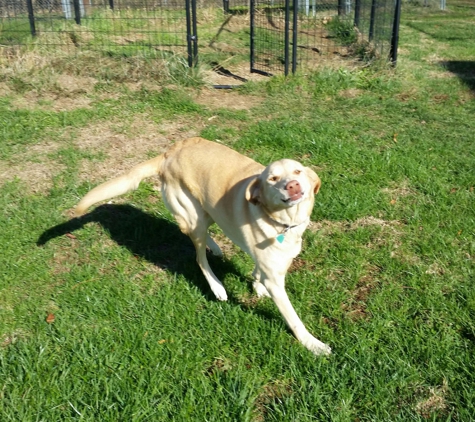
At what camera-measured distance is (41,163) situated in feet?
17.4

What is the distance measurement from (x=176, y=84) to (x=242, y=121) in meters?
1.46

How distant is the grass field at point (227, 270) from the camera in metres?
2.64

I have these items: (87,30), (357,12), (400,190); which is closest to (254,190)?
(400,190)

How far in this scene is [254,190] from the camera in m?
2.76

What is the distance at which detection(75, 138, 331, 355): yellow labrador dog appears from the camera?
2.74 m

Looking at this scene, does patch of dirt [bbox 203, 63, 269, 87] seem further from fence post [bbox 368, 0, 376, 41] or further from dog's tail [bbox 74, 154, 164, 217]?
dog's tail [bbox 74, 154, 164, 217]

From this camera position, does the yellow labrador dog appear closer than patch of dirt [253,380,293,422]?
No

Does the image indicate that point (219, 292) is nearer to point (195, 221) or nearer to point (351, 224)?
point (195, 221)

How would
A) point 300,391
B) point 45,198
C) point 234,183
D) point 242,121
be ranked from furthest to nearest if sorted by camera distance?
point 242,121
point 45,198
point 234,183
point 300,391

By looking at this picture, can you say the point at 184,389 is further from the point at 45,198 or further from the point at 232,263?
the point at 45,198

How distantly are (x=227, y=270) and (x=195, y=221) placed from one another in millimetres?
554

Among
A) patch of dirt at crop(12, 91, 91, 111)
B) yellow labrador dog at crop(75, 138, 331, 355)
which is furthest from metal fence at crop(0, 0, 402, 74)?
yellow labrador dog at crop(75, 138, 331, 355)

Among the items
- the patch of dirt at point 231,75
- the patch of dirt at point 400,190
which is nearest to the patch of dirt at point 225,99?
the patch of dirt at point 231,75

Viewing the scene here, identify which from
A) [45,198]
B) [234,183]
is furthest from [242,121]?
[234,183]
